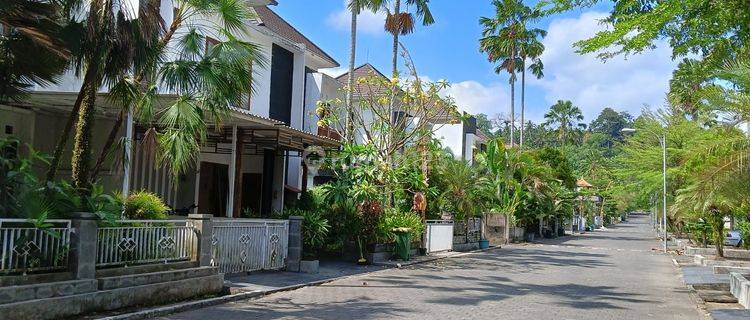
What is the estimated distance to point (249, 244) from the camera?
14.3 m

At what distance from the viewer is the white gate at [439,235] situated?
2378 centimetres

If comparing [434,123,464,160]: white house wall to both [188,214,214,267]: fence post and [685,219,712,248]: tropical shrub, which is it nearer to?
[685,219,712,248]: tropical shrub

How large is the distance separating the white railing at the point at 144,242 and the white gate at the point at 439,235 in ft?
43.0

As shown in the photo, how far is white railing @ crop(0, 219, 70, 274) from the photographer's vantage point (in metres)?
8.30

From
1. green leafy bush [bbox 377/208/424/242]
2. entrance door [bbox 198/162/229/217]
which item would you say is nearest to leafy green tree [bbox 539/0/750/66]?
green leafy bush [bbox 377/208/424/242]

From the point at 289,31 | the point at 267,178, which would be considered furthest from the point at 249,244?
the point at 289,31

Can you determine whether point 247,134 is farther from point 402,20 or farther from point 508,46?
point 508,46

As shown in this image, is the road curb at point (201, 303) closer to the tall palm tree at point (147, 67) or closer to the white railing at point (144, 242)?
the white railing at point (144, 242)

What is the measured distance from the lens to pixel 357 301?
11984 mm

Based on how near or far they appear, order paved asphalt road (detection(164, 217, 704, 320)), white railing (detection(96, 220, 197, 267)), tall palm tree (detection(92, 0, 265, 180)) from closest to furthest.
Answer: white railing (detection(96, 220, 197, 267)) < paved asphalt road (detection(164, 217, 704, 320)) < tall palm tree (detection(92, 0, 265, 180))

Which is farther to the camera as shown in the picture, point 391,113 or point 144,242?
point 391,113

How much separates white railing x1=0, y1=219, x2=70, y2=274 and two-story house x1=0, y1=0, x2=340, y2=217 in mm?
5062

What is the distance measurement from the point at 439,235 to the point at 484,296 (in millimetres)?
11456

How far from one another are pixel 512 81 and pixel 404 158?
83.6 ft
